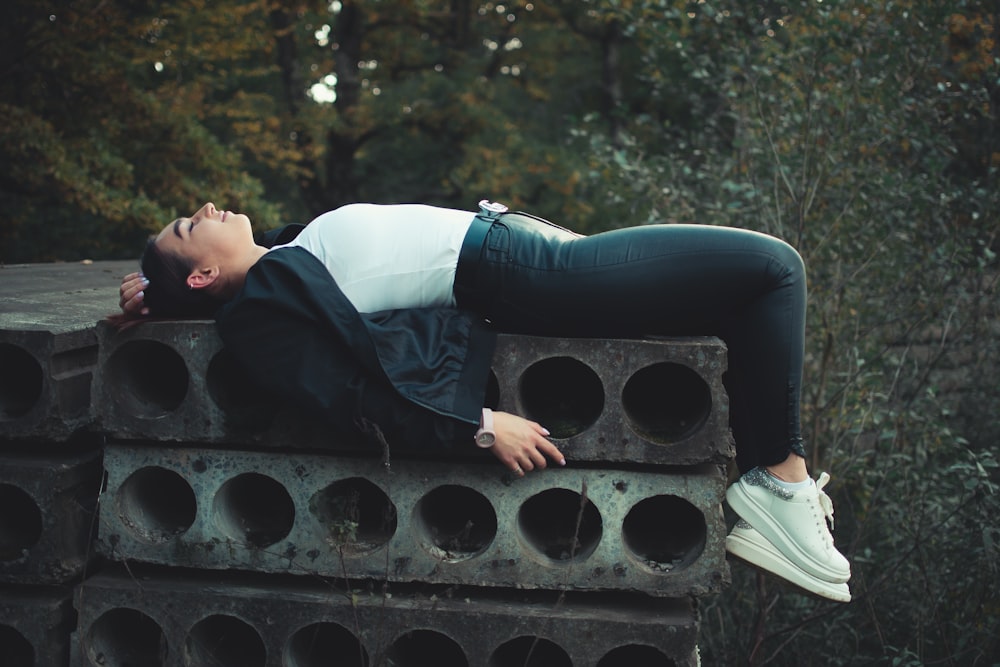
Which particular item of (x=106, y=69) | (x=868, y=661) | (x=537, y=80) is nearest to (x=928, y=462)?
(x=868, y=661)

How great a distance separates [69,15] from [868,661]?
6.26m

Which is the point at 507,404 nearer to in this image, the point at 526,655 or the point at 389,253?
the point at 389,253

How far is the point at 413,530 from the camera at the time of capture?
259cm

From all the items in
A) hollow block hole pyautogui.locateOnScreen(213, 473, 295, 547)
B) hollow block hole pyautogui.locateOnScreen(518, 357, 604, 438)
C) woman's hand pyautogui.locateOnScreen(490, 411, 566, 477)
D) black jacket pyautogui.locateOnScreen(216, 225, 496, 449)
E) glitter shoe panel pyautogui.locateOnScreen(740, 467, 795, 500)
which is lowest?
hollow block hole pyautogui.locateOnScreen(213, 473, 295, 547)

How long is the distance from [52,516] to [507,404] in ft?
4.40

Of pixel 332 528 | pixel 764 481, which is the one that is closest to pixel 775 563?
pixel 764 481

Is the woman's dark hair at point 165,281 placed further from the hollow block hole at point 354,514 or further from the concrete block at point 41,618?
the concrete block at point 41,618

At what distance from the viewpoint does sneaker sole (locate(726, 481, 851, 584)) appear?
2.49 metres

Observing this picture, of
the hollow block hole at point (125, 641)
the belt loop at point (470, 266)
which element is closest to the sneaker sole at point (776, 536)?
the belt loop at point (470, 266)

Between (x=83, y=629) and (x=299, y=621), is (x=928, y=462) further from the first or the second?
(x=83, y=629)

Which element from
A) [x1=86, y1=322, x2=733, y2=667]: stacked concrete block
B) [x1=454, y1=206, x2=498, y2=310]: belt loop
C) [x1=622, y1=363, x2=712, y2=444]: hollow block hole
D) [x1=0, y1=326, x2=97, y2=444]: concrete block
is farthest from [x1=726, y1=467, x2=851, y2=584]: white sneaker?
[x1=0, y1=326, x2=97, y2=444]: concrete block

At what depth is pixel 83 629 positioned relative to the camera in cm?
265

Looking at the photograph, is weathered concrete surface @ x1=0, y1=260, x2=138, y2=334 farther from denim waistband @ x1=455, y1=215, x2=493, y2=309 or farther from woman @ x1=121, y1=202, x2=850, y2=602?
denim waistband @ x1=455, y1=215, x2=493, y2=309

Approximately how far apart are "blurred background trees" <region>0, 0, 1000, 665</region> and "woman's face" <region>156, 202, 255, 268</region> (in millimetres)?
2159
